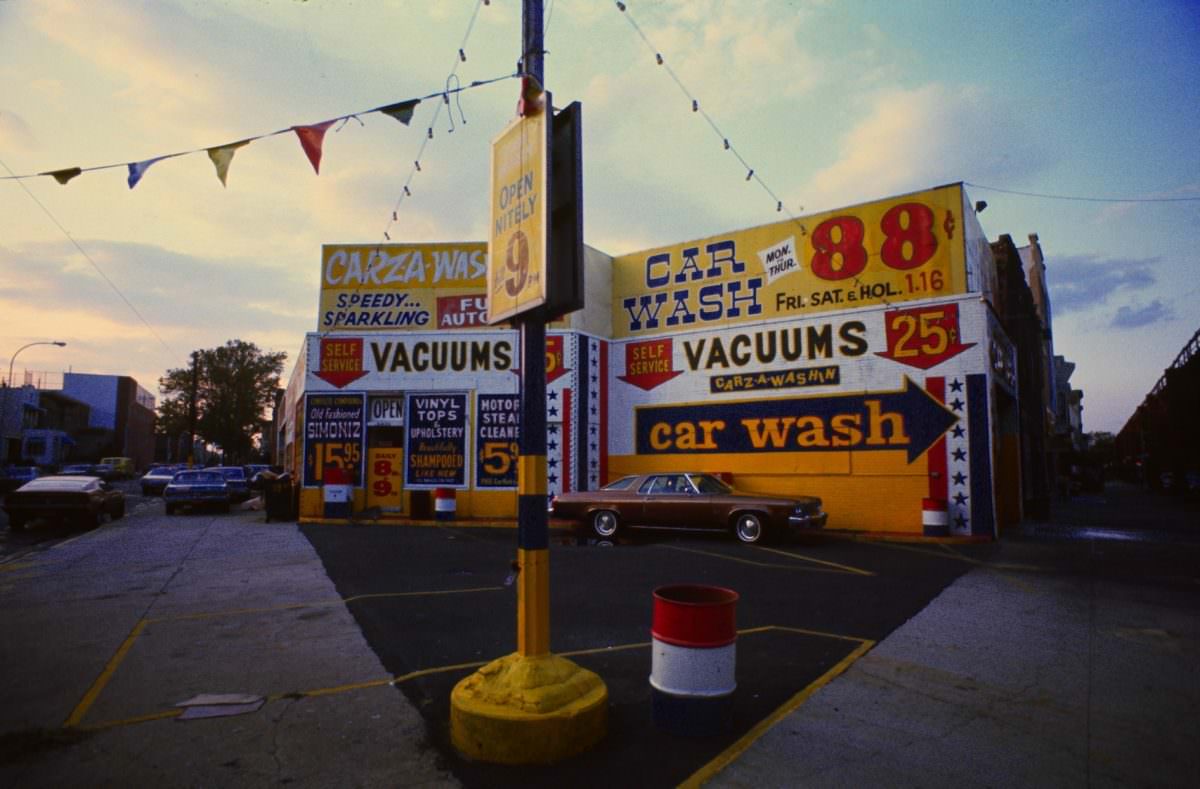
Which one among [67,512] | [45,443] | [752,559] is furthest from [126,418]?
[752,559]

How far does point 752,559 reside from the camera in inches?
423

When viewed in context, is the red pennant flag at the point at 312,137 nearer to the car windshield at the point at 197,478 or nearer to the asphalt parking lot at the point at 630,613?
the asphalt parking lot at the point at 630,613

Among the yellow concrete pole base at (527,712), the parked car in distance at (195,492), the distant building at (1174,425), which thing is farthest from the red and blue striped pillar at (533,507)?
the distant building at (1174,425)

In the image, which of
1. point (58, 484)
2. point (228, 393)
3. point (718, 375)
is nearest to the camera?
point (58, 484)

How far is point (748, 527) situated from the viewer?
12492mm

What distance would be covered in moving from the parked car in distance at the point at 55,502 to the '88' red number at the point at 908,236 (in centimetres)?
1959

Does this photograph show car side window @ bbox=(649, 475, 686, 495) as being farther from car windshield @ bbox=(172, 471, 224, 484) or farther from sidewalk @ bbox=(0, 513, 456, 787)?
car windshield @ bbox=(172, 471, 224, 484)

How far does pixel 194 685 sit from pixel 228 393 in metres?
65.8

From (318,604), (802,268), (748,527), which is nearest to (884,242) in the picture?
(802,268)

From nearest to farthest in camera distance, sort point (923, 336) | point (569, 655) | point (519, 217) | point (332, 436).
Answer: point (519, 217) < point (569, 655) < point (923, 336) < point (332, 436)

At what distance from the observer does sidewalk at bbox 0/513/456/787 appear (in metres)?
3.56

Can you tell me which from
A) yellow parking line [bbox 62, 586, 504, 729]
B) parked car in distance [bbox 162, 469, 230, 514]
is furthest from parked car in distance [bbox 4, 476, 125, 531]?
yellow parking line [bbox 62, 586, 504, 729]

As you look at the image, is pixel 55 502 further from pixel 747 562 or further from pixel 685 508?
pixel 747 562

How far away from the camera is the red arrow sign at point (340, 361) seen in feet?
61.0
